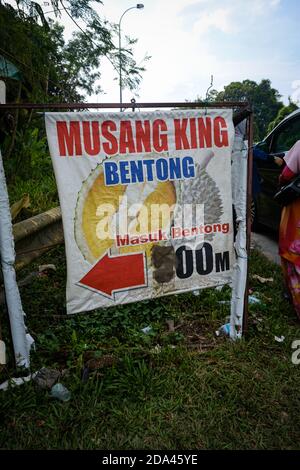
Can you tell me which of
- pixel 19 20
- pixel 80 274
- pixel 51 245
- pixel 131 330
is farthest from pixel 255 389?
pixel 19 20

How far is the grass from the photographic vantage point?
172 cm

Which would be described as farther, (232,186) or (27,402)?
(232,186)

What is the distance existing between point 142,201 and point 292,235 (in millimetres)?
1464

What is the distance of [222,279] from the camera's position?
2.48 m

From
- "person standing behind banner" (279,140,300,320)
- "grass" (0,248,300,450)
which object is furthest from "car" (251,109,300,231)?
"grass" (0,248,300,450)

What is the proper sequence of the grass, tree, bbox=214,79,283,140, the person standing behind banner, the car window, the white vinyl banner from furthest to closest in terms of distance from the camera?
1. tree, bbox=214,79,283,140
2. the car window
3. the person standing behind banner
4. the white vinyl banner
5. the grass

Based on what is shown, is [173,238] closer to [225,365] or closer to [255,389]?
[225,365]

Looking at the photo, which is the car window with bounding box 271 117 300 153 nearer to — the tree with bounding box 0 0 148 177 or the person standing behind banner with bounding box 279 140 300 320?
the person standing behind banner with bounding box 279 140 300 320

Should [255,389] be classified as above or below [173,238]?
below

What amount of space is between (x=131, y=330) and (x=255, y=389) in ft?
3.20

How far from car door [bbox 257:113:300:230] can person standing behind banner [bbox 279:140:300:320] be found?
134 cm

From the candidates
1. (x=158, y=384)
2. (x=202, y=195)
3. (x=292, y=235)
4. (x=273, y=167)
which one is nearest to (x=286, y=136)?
(x=273, y=167)

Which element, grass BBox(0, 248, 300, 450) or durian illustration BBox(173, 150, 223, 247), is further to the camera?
durian illustration BBox(173, 150, 223, 247)
